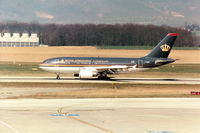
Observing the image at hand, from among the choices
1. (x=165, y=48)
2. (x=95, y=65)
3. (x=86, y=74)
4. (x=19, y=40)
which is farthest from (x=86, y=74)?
(x=19, y=40)

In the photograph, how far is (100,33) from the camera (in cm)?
12250

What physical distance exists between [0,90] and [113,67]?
24759 mm

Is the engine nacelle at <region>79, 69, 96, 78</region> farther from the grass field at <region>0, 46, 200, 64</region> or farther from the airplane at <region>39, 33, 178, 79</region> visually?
the grass field at <region>0, 46, 200, 64</region>

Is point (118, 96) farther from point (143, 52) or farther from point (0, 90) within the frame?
point (143, 52)

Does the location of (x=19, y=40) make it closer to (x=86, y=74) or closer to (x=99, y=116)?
(x=86, y=74)

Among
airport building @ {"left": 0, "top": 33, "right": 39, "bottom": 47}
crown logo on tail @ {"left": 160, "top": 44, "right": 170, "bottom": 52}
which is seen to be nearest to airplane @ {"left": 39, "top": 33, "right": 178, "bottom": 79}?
crown logo on tail @ {"left": 160, "top": 44, "right": 170, "bottom": 52}

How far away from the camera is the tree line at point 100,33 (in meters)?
116

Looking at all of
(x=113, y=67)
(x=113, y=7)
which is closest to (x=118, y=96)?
(x=113, y=67)

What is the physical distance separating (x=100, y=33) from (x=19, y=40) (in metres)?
44.9

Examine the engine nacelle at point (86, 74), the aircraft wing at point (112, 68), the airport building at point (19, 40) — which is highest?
the airport building at point (19, 40)

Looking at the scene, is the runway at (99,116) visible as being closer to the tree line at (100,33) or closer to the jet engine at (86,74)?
the jet engine at (86,74)

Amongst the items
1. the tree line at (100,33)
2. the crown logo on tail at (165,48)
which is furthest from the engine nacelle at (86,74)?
the tree line at (100,33)

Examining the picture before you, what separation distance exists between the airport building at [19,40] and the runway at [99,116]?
334ft

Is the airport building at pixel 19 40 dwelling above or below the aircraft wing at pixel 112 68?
above
